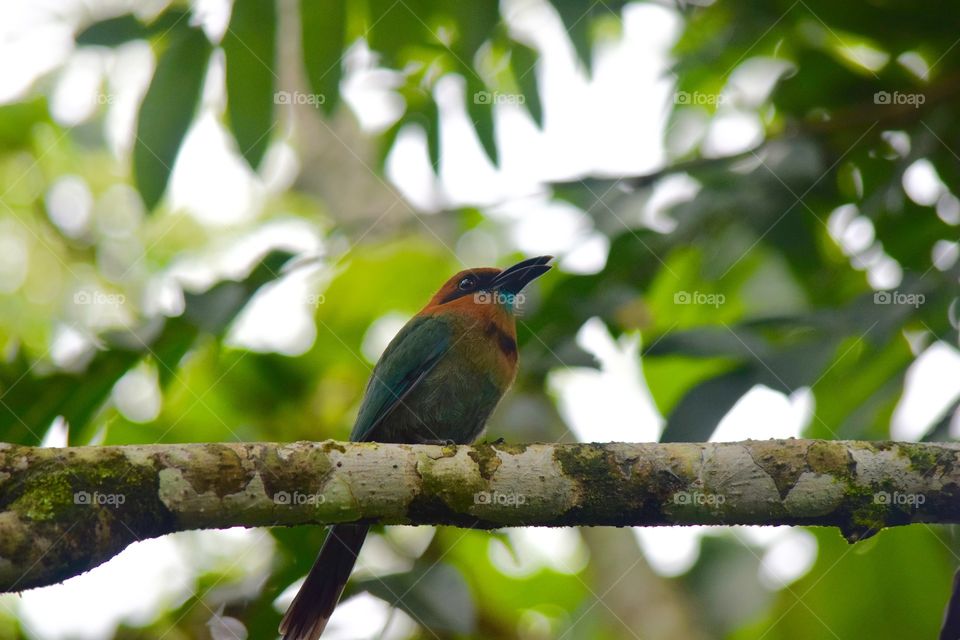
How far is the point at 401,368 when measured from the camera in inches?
166

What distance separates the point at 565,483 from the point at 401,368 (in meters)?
1.63

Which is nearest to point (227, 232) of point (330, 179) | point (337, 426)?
point (330, 179)

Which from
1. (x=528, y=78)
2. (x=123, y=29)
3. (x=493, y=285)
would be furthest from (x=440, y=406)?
(x=123, y=29)

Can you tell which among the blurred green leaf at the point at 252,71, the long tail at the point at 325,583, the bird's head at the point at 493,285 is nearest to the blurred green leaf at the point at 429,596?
the long tail at the point at 325,583

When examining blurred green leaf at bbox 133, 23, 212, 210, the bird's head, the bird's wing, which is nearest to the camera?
blurred green leaf at bbox 133, 23, 212, 210

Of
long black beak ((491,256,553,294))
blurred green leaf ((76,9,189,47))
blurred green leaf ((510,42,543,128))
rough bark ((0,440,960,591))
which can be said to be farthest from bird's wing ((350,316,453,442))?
blurred green leaf ((76,9,189,47))

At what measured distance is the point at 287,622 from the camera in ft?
11.4

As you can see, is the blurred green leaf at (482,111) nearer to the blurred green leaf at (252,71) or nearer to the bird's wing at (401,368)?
the bird's wing at (401,368)

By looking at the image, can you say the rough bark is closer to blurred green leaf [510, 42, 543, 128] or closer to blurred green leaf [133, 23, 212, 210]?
blurred green leaf [133, 23, 212, 210]

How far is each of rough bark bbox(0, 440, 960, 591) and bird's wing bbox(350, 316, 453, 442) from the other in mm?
1359

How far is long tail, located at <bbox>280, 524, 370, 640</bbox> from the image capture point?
3.47m

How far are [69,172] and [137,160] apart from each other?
6747 mm

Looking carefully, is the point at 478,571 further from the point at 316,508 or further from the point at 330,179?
the point at 330,179

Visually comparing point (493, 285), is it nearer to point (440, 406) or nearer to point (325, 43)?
point (440, 406)
